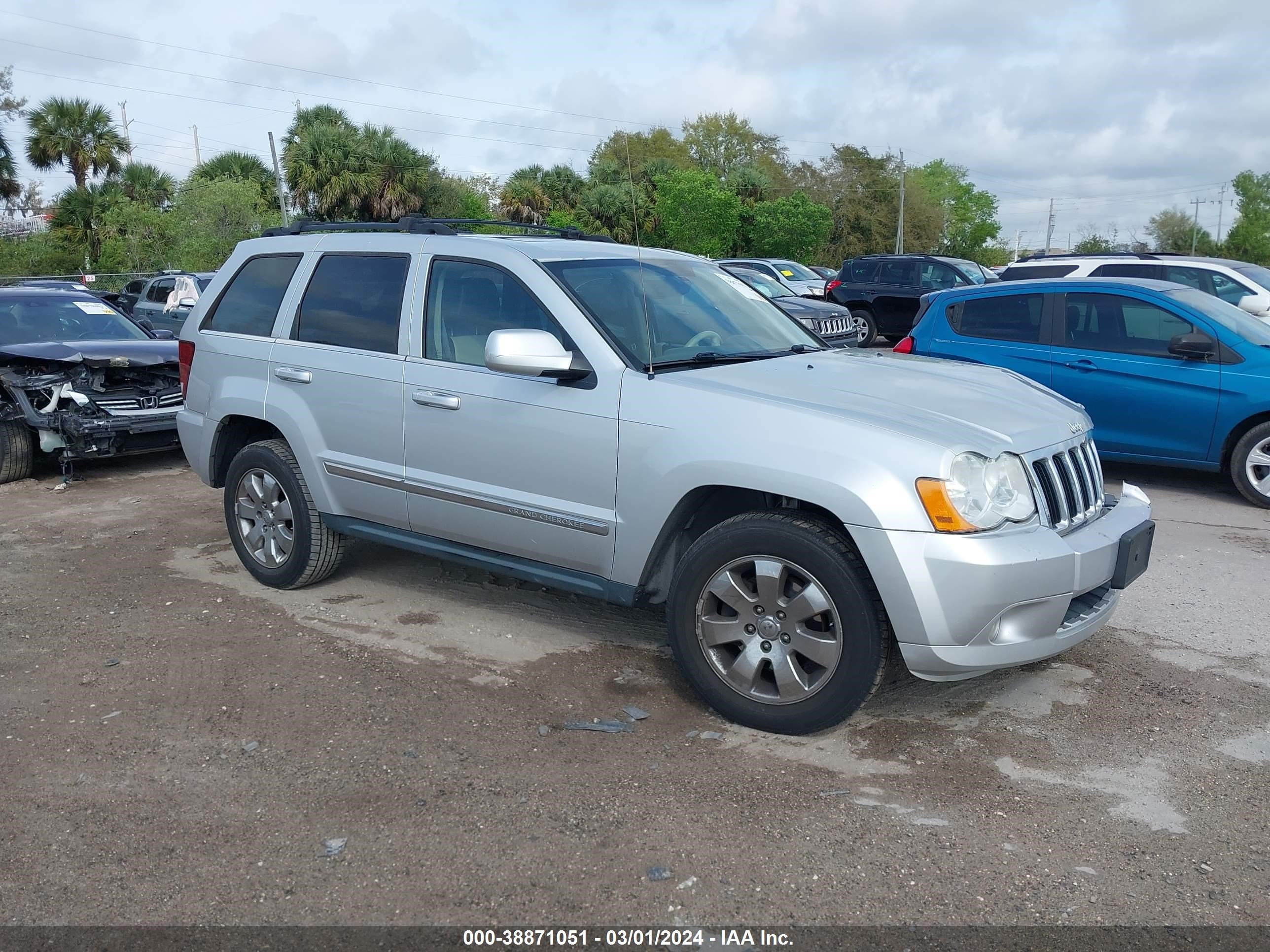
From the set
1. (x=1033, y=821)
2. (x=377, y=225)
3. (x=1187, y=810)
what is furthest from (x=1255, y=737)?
(x=377, y=225)

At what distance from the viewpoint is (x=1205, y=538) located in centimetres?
698

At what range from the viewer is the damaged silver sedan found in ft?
28.7

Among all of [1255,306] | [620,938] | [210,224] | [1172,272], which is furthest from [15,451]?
[210,224]

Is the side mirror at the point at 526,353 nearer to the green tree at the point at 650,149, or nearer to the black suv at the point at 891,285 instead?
the black suv at the point at 891,285

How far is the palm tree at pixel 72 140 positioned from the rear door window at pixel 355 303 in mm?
41943

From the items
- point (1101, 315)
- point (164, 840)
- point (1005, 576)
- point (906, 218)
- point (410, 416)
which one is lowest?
point (164, 840)

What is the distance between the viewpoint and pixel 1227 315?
328 inches

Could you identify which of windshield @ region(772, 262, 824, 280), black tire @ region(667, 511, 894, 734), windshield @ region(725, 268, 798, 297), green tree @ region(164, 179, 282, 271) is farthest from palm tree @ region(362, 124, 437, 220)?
black tire @ region(667, 511, 894, 734)

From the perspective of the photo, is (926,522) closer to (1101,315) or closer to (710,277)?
(710,277)

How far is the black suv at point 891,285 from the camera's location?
18.3 metres

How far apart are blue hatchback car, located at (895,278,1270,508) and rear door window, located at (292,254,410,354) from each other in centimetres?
502

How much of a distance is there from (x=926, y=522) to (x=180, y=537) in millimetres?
5311

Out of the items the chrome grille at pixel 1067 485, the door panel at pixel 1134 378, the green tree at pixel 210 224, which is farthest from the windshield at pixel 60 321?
the green tree at pixel 210 224

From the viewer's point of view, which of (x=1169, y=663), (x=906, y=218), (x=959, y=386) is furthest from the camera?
(x=906, y=218)
